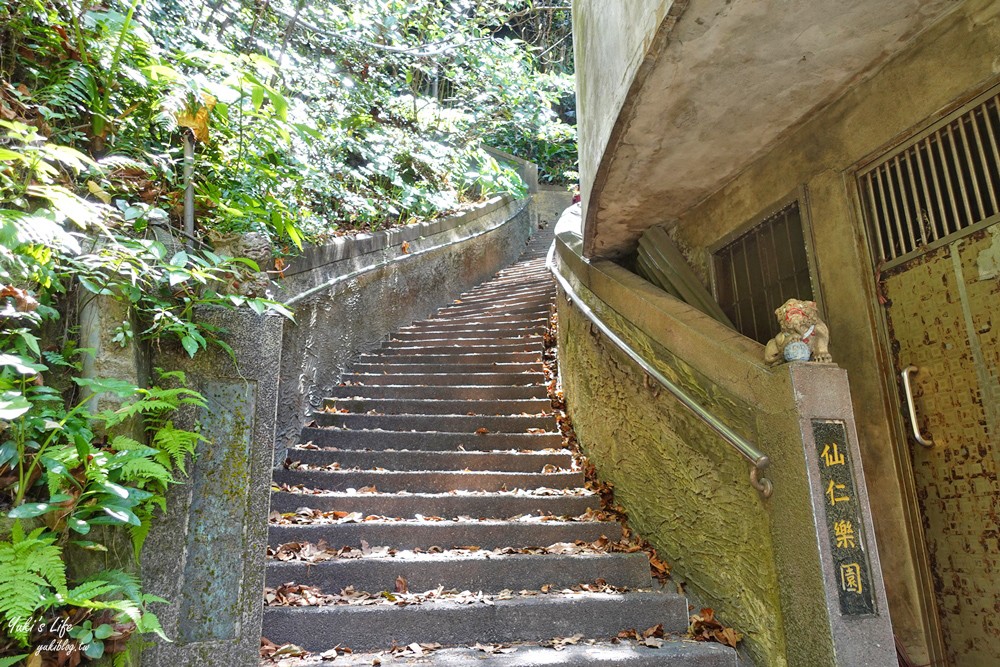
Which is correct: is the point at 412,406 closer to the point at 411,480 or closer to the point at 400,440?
the point at 400,440

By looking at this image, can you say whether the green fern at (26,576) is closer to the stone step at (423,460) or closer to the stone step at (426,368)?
the stone step at (423,460)

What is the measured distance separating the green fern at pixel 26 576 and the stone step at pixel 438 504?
7.16 feet

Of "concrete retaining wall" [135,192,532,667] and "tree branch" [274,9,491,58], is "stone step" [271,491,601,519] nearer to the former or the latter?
"concrete retaining wall" [135,192,532,667]

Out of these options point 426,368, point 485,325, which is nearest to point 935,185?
point 426,368

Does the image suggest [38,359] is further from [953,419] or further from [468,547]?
[953,419]

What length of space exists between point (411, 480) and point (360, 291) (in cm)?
285

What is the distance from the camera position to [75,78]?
2.67m

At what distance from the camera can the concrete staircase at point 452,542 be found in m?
3.00

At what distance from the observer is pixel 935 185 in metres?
3.13

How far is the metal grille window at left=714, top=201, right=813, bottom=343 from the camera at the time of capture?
3950 mm

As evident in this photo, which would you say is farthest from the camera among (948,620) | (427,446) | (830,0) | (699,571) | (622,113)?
(427,446)

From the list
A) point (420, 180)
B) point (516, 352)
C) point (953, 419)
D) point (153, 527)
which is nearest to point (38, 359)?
point (153, 527)

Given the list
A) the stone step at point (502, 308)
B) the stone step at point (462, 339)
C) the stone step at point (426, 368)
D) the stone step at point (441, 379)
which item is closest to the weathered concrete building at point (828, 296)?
the stone step at point (441, 379)

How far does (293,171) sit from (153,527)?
124 inches
